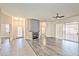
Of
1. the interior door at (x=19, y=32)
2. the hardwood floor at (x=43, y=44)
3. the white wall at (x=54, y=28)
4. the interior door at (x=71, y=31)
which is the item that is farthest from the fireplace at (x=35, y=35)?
the interior door at (x=71, y=31)

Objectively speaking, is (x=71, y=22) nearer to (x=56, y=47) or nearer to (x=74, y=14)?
(x=74, y=14)

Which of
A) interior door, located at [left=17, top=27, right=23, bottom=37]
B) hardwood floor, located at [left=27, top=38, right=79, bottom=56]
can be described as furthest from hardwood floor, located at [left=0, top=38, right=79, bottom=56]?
interior door, located at [left=17, top=27, right=23, bottom=37]

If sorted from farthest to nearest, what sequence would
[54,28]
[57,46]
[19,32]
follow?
[57,46], [54,28], [19,32]

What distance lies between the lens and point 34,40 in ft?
10.7

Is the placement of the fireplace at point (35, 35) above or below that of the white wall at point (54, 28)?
below

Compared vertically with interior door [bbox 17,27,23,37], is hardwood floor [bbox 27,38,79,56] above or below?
below

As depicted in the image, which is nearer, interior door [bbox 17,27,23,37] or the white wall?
interior door [bbox 17,27,23,37]

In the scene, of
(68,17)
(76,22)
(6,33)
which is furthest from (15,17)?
(76,22)

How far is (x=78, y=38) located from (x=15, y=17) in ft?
5.92

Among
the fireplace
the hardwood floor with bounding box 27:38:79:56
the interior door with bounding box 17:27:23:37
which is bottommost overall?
the hardwood floor with bounding box 27:38:79:56

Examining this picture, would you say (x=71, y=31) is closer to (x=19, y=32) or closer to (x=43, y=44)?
(x=43, y=44)

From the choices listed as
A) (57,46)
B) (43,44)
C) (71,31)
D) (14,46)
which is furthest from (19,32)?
(71,31)

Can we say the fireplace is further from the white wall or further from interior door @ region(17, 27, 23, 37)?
interior door @ region(17, 27, 23, 37)

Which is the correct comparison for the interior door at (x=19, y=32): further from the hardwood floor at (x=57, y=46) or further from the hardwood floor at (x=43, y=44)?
the hardwood floor at (x=57, y=46)
